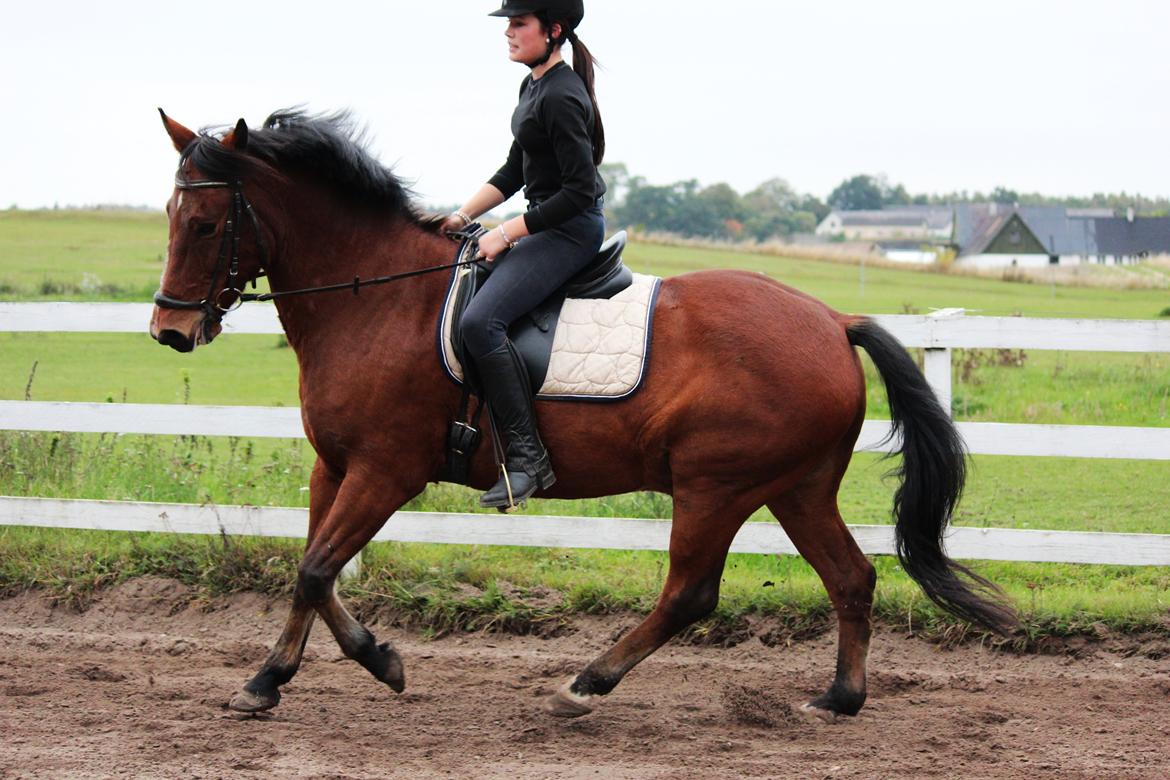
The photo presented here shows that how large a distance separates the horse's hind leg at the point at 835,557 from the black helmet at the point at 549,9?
89.0 inches

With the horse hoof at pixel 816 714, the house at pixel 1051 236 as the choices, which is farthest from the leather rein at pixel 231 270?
the house at pixel 1051 236

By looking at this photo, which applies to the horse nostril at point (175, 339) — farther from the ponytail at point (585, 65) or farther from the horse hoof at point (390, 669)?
the ponytail at point (585, 65)

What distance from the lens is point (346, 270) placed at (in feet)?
16.3

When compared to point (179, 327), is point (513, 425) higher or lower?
lower

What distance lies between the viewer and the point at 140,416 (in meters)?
6.65

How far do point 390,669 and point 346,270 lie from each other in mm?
1737

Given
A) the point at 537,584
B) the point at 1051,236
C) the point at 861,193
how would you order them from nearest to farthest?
the point at 537,584 → the point at 1051,236 → the point at 861,193

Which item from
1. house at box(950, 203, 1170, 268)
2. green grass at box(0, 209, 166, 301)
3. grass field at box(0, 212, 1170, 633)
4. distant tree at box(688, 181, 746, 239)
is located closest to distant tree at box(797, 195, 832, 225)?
distant tree at box(688, 181, 746, 239)

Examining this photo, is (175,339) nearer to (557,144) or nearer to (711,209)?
(557,144)

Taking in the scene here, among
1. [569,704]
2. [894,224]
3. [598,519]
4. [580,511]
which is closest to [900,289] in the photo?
[580,511]

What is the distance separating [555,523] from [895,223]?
3587 inches

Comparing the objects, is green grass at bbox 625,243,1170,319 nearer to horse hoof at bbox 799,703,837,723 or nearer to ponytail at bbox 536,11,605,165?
horse hoof at bbox 799,703,837,723

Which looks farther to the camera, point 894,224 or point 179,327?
point 894,224

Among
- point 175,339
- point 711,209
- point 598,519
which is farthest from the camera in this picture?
point 711,209
